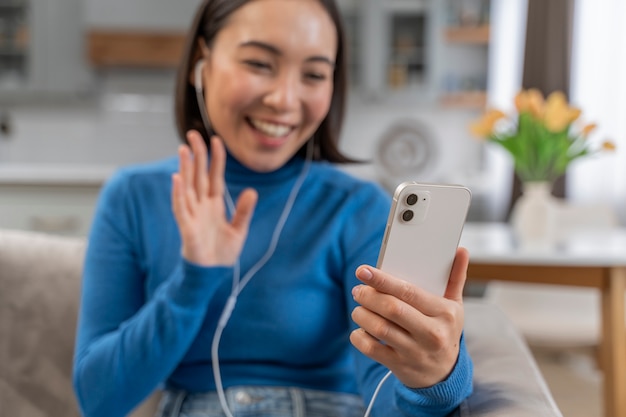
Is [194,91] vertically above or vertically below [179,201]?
above

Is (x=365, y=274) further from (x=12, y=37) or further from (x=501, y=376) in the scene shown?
(x=12, y=37)

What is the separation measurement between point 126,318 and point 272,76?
1.30 feet

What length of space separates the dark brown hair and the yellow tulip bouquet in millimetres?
1315

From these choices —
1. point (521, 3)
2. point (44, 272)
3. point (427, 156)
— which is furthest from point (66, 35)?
point (44, 272)

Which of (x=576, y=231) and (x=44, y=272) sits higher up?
(x=44, y=272)

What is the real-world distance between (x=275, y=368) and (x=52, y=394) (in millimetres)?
436

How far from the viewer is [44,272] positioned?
4.49 ft

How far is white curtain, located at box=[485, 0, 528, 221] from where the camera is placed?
4.60m

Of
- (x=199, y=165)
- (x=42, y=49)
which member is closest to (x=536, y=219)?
(x=199, y=165)

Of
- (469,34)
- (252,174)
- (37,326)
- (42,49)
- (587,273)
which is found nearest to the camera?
(252,174)

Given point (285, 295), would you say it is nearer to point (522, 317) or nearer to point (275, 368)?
point (275, 368)

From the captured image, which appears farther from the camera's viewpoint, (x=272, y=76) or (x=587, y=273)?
(x=587, y=273)

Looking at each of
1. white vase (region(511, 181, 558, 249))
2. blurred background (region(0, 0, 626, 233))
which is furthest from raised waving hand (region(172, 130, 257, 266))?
blurred background (region(0, 0, 626, 233))

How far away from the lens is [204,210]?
101cm
